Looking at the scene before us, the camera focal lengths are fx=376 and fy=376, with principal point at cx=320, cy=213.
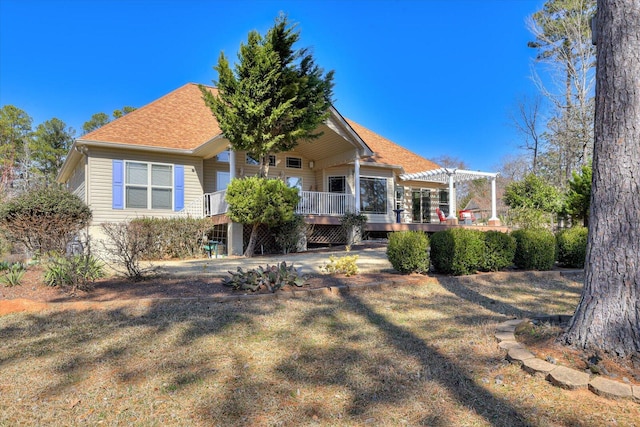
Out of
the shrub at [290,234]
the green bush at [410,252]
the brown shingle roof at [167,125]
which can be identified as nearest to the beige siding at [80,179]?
the brown shingle roof at [167,125]

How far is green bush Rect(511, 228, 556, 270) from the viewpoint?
7426 mm

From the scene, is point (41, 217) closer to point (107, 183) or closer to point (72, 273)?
point (72, 273)

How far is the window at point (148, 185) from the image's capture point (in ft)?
44.4

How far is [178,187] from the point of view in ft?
46.4

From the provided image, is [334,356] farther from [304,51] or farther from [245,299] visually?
[304,51]

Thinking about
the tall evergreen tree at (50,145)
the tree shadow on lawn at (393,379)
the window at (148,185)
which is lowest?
the tree shadow on lawn at (393,379)

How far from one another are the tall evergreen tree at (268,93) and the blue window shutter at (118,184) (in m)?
4.61

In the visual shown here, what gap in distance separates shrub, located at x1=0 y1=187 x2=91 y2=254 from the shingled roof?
3.92 meters

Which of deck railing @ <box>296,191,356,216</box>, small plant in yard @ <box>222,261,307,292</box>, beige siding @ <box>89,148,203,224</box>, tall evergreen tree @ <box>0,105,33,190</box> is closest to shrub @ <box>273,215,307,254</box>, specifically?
deck railing @ <box>296,191,356,216</box>

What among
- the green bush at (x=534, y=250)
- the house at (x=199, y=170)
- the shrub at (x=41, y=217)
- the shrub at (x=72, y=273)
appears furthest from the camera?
the house at (x=199, y=170)

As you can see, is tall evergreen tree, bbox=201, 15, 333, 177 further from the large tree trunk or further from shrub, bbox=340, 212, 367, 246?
the large tree trunk

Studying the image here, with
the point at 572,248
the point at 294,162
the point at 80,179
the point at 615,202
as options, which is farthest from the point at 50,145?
the point at 615,202

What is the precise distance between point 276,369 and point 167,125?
46.8 feet

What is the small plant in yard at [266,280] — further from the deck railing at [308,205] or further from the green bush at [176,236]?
the deck railing at [308,205]
